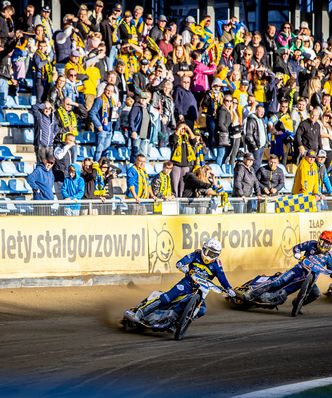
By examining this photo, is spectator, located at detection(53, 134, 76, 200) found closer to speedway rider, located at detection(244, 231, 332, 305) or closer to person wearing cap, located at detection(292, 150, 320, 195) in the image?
speedway rider, located at detection(244, 231, 332, 305)

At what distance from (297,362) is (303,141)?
12268mm

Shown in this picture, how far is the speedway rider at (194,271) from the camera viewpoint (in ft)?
44.9

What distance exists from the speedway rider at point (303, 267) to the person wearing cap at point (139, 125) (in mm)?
5476

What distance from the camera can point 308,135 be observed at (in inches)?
898

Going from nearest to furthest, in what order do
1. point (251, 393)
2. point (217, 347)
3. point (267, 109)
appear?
point (251, 393), point (217, 347), point (267, 109)

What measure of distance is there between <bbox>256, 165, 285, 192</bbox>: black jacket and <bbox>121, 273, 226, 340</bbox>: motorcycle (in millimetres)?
7218

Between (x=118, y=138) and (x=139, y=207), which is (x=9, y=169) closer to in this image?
(x=118, y=138)

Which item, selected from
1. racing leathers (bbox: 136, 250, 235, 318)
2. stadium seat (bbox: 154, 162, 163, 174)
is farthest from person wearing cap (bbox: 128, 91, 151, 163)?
racing leathers (bbox: 136, 250, 235, 318)

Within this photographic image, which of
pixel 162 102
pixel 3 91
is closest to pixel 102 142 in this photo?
pixel 162 102

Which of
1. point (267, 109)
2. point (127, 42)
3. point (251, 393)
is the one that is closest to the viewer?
point (251, 393)

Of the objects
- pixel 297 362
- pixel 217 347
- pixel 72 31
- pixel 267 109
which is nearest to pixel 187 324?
pixel 217 347

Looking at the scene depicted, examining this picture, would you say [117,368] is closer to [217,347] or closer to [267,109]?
[217,347]

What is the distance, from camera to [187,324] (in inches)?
518

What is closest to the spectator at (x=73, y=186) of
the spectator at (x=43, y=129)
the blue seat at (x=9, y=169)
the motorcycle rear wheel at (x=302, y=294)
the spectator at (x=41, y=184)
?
the spectator at (x=41, y=184)
